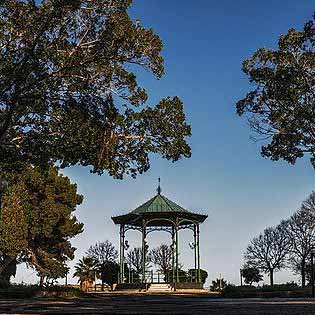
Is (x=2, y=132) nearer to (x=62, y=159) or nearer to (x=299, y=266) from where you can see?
(x=62, y=159)

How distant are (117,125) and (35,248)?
35.2m

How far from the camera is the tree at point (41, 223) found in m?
40.2

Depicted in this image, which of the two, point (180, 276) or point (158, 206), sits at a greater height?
point (158, 206)

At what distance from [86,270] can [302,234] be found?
2529 centimetres

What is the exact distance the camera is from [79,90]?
14.8 m

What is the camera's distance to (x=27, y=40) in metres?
13.7

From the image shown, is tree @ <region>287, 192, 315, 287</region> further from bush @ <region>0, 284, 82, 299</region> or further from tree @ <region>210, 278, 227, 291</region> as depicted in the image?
bush @ <region>0, 284, 82, 299</region>

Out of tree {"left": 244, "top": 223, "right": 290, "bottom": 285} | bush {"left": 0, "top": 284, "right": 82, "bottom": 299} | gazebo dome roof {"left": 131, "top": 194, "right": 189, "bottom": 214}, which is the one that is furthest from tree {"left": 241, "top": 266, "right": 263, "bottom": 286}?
bush {"left": 0, "top": 284, "right": 82, "bottom": 299}

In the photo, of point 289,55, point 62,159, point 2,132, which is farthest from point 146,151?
point 289,55

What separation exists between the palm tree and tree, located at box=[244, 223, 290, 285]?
21.8m

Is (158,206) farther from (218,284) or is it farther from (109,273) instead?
(109,273)

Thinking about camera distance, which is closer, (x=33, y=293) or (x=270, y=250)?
(x=33, y=293)

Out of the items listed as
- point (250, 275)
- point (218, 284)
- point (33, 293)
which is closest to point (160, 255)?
point (250, 275)

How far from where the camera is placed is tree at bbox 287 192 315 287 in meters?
60.8
